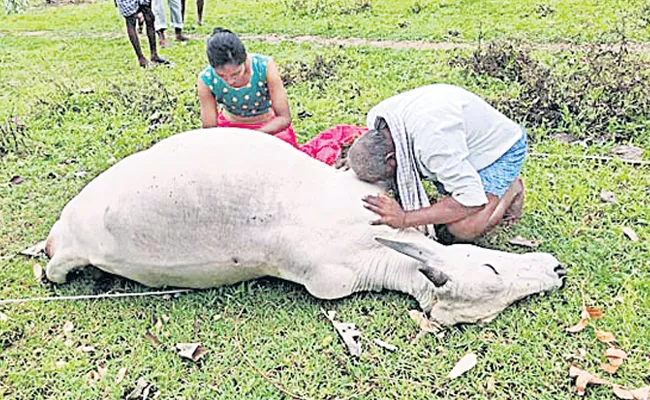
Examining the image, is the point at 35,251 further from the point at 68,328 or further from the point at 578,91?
the point at 578,91

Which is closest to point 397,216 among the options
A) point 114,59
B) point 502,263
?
point 502,263

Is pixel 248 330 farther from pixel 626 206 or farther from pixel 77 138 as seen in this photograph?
pixel 77 138

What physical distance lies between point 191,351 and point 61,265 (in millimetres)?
997

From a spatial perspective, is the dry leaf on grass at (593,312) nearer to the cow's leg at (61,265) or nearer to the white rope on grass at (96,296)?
the white rope on grass at (96,296)

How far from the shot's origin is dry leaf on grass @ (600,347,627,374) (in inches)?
116

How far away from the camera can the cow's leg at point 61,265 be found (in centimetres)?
370

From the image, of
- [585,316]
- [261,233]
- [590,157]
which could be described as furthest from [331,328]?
[590,157]

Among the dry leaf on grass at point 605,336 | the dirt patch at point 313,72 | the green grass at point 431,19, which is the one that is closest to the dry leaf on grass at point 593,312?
the dry leaf on grass at point 605,336

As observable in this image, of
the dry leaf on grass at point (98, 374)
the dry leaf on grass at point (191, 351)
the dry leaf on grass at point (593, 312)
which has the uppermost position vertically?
the dry leaf on grass at point (593, 312)

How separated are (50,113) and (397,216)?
4534 millimetres

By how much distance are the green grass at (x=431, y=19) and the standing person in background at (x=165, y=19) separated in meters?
0.74

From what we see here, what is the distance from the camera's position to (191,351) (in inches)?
130

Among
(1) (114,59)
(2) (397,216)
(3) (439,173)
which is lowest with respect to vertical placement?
(1) (114,59)

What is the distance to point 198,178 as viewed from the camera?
3422 millimetres
